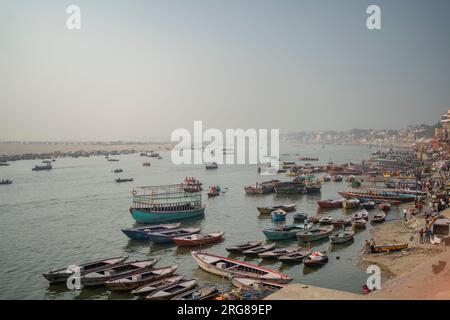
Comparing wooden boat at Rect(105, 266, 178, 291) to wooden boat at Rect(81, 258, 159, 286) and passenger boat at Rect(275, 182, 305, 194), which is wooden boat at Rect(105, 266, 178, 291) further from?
passenger boat at Rect(275, 182, 305, 194)

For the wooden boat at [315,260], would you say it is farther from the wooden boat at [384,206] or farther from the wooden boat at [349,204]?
the wooden boat at [384,206]

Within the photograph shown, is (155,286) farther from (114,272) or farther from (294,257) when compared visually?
(294,257)

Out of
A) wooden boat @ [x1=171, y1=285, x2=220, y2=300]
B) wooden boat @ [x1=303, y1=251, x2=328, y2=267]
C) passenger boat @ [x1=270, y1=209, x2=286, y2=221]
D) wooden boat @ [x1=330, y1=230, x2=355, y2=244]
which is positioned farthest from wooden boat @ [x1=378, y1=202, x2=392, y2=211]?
wooden boat @ [x1=171, y1=285, x2=220, y2=300]

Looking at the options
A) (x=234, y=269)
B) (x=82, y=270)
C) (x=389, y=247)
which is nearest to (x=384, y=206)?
(x=389, y=247)

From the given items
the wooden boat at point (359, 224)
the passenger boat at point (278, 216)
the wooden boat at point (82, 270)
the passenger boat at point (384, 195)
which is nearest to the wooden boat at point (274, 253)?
the wooden boat at point (82, 270)
